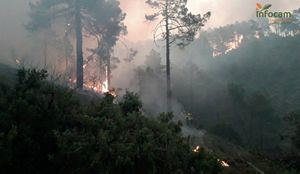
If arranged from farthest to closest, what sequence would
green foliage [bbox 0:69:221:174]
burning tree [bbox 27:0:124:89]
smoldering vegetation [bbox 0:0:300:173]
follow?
burning tree [bbox 27:0:124:89] → smoldering vegetation [bbox 0:0:300:173] → green foliage [bbox 0:69:221:174]

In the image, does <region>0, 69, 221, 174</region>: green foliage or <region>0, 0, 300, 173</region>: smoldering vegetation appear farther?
<region>0, 0, 300, 173</region>: smoldering vegetation

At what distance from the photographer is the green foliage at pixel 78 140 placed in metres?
8.88

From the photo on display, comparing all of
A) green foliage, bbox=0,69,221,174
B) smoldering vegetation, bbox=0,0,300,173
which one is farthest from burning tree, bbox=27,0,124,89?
green foliage, bbox=0,69,221,174

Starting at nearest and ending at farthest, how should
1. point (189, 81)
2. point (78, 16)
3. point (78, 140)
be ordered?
point (78, 140)
point (78, 16)
point (189, 81)

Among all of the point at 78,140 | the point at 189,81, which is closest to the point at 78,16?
the point at 78,140

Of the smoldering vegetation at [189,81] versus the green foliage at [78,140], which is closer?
the green foliage at [78,140]

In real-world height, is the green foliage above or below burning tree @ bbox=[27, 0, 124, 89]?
below

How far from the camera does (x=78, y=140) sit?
9352 millimetres

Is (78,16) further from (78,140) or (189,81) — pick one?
(189,81)

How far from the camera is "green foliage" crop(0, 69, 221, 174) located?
29.1 ft

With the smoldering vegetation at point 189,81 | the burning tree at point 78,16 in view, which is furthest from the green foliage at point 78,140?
the burning tree at point 78,16

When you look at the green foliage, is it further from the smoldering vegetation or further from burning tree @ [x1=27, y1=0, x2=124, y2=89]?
burning tree @ [x1=27, y1=0, x2=124, y2=89]

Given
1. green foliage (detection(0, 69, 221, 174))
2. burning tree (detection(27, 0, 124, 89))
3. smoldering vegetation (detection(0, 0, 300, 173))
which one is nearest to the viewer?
green foliage (detection(0, 69, 221, 174))

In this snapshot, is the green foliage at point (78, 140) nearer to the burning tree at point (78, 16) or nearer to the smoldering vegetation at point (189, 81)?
the smoldering vegetation at point (189, 81)
